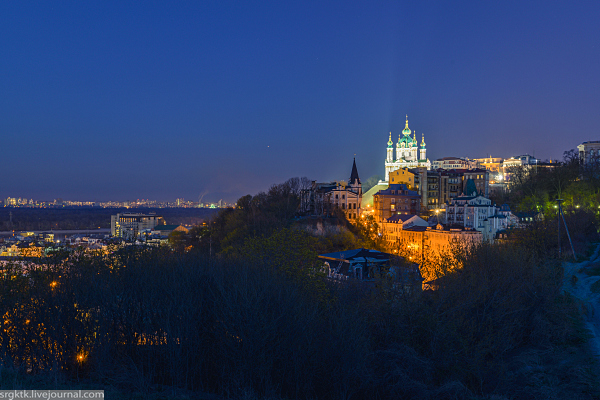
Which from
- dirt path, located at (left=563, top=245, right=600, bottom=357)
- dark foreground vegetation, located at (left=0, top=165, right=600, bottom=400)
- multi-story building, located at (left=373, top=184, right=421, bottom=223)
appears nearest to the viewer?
dark foreground vegetation, located at (left=0, top=165, right=600, bottom=400)

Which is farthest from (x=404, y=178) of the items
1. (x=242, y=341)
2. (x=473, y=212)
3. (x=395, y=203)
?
(x=242, y=341)

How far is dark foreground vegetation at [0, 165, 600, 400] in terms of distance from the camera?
51.6 ft

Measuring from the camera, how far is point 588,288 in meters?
26.1

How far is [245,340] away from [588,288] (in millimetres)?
20473

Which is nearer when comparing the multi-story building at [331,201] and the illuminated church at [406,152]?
the multi-story building at [331,201]

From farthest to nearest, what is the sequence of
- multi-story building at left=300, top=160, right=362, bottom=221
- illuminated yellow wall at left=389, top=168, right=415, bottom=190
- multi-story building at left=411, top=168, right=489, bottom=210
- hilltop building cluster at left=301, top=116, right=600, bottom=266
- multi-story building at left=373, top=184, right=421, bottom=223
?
multi-story building at left=411, top=168, right=489, bottom=210 < illuminated yellow wall at left=389, top=168, right=415, bottom=190 < multi-story building at left=373, top=184, right=421, bottom=223 < multi-story building at left=300, top=160, right=362, bottom=221 < hilltop building cluster at left=301, top=116, right=600, bottom=266

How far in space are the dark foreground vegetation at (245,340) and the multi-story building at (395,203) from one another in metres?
52.8

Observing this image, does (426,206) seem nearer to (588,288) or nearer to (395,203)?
(395,203)

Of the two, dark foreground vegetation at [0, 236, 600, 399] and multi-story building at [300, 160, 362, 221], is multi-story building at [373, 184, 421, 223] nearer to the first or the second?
multi-story building at [300, 160, 362, 221]

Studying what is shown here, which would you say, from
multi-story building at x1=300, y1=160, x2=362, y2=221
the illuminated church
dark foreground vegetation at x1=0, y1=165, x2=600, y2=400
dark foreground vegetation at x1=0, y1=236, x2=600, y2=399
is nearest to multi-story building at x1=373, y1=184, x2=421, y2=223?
multi-story building at x1=300, y1=160, x2=362, y2=221

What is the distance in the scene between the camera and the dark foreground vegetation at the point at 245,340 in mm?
15727

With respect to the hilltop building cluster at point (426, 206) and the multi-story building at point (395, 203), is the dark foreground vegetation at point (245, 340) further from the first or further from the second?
the multi-story building at point (395, 203)

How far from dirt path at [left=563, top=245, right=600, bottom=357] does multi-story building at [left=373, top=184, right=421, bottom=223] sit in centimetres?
3909

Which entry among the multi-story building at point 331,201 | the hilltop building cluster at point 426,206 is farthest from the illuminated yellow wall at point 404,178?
the multi-story building at point 331,201
